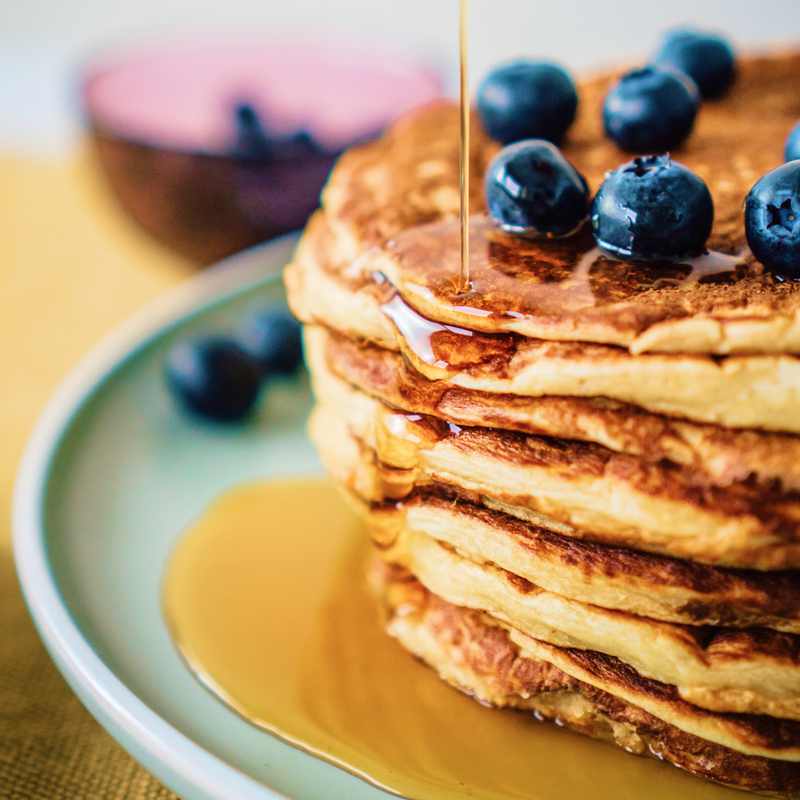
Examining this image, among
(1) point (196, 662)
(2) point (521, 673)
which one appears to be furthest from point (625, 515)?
(1) point (196, 662)

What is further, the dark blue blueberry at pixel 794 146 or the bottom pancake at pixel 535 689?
the dark blue blueberry at pixel 794 146

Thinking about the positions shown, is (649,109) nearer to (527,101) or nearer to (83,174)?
(527,101)

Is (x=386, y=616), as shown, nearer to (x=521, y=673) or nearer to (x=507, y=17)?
(x=521, y=673)

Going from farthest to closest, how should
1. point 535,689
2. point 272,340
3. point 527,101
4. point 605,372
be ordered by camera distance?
point 272,340 < point 527,101 < point 535,689 < point 605,372

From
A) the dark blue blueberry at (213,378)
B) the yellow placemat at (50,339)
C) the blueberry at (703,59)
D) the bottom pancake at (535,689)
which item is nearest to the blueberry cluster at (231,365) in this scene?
the dark blue blueberry at (213,378)

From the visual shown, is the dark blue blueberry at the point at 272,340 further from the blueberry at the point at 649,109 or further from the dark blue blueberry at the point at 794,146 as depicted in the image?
the dark blue blueberry at the point at 794,146

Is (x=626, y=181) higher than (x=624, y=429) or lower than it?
higher

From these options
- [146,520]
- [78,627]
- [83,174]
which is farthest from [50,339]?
[78,627]

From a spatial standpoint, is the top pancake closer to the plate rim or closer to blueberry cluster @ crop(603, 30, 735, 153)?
blueberry cluster @ crop(603, 30, 735, 153)
